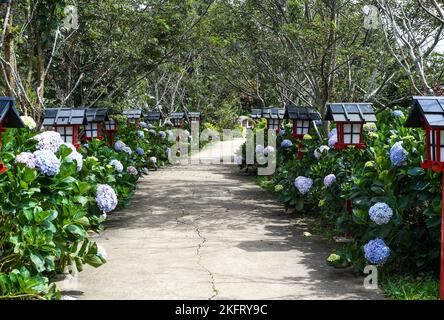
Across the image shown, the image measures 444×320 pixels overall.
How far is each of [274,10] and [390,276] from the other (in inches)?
266

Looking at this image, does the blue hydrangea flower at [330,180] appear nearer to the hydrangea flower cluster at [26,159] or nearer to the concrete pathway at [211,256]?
Result: the concrete pathway at [211,256]

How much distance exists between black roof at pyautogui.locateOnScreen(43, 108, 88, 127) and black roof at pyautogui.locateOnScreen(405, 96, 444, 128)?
459cm

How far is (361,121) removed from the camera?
7.02 metres

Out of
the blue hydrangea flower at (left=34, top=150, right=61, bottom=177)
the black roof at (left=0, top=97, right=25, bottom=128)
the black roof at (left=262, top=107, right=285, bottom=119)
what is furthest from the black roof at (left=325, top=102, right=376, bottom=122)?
the black roof at (left=262, top=107, right=285, bottom=119)

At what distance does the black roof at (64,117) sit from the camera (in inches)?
294

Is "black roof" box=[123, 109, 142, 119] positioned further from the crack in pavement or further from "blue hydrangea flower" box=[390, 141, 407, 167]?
"blue hydrangea flower" box=[390, 141, 407, 167]

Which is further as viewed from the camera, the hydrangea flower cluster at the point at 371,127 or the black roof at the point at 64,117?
the black roof at the point at 64,117

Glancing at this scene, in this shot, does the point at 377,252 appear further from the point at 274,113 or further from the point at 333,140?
the point at 274,113

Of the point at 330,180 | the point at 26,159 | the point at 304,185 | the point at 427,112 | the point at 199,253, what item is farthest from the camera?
the point at 304,185

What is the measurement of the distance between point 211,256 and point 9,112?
2866mm

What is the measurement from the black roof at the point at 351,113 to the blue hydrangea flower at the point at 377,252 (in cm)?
237

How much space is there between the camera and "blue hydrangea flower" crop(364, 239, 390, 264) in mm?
4953

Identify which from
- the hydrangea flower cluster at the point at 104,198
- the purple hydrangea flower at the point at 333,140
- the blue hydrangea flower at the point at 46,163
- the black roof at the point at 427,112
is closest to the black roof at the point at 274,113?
the purple hydrangea flower at the point at 333,140

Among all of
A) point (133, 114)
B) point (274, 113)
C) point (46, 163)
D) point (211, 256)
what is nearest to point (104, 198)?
point (211, 256)
